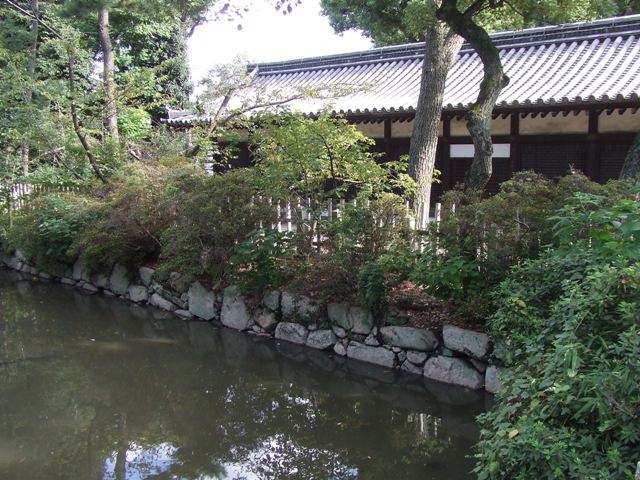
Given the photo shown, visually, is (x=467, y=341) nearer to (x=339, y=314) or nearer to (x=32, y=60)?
(x=339, y=314)

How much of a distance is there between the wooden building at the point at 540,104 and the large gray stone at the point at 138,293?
4.29m

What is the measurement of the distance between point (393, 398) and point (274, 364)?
163 centimetres

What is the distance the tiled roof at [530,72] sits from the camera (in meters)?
10.3

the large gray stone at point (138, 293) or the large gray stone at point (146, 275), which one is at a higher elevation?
the large gray stone at point (146, 275)

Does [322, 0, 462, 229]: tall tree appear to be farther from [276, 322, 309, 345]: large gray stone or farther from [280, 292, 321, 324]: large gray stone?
[276, 322, 309, 345]: large gray stone

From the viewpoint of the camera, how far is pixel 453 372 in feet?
19.3

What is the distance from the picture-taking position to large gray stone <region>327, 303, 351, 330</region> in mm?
6875

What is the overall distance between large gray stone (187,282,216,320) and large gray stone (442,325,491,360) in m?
3.78

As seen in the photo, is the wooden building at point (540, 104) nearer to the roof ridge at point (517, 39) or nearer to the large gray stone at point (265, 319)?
the roof ridge at point (517, 39)

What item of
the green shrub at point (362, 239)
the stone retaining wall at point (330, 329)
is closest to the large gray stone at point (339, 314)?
the stone retaining wall at point (330, 329)

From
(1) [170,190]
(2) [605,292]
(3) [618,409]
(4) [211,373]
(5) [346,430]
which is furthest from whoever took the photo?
(1) [170,190]

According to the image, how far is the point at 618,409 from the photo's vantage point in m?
2.72

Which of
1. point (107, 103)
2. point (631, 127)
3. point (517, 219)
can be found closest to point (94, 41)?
point (107, 103)

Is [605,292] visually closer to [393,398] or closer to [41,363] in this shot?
[393,398]
